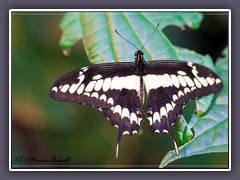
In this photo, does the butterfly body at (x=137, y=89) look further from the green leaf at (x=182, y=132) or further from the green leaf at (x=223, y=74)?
the green leaf at (x=223, y=74)

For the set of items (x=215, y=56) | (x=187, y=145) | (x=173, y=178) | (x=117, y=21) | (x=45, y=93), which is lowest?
→ (x=173, y=178)

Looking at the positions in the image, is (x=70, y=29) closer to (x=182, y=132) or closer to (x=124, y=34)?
(x=124, y=34)

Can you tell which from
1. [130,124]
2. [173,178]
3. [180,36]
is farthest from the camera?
[180,36]

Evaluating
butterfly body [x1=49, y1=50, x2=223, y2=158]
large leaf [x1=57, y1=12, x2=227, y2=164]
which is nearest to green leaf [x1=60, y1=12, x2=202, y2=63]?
large leaf [x1=57, y1=12, x2=227, y2=164]

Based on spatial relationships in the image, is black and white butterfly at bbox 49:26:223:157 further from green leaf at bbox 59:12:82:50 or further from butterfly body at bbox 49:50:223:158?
green leaf at bbox 59:12:82:50

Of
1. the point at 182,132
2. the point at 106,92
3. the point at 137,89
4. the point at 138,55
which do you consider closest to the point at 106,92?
the point at 106,92

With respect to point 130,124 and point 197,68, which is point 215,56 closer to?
point 197,68
